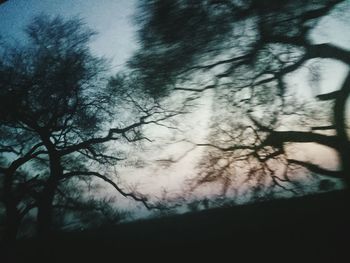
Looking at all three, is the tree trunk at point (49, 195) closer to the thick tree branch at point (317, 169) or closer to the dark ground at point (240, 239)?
the dark ground at point (240, 239)

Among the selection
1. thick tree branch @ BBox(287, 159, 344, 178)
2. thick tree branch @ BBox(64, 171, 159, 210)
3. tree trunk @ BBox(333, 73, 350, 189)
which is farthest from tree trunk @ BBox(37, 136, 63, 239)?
tree trunk @ BBox(333, 73, 350, 189)

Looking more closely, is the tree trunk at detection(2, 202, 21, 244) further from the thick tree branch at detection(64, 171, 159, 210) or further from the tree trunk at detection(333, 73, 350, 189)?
the tree trunk at detection(333, 73, 350, 189)

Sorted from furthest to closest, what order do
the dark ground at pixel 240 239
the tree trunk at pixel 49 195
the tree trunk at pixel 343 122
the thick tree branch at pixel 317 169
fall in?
the tree trunk at pixel 49 195, the thick tree branch at pixel 317 169, the tree trunk at pixel 343 122, the dark ground at pixel 240 239

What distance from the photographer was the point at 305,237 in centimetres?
365

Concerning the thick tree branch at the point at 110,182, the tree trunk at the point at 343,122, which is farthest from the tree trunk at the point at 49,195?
the tree trunk at the point at 343,122

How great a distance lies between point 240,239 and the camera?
3902 mm

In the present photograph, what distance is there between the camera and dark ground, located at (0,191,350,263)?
11.5 ft

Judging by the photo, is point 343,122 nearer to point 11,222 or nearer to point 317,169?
point 317,169

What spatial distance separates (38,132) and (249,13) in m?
8.10

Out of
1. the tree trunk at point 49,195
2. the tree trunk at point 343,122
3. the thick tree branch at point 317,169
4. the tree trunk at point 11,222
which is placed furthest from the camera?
the tree trunk at point 11,222

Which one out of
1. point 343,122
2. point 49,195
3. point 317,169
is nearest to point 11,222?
point 49,195

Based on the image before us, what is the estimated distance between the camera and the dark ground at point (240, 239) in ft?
11.5

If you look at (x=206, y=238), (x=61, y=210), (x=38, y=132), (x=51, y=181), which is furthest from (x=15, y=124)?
(x=206, y=238)

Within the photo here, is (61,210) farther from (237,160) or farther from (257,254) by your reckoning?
(257,254)
